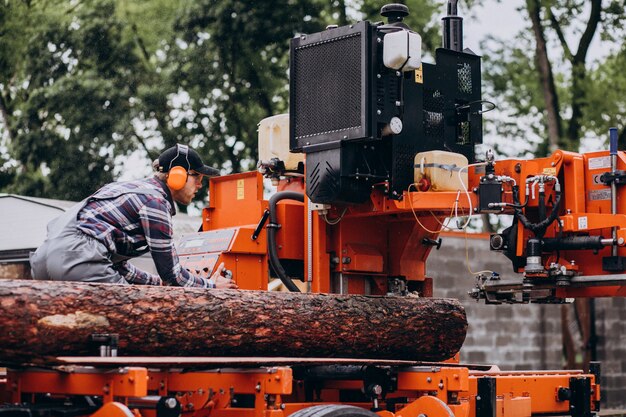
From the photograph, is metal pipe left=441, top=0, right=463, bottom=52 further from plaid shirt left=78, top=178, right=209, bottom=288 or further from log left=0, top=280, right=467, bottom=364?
plaid shirt left=78, top=178, right=209, bottom=288

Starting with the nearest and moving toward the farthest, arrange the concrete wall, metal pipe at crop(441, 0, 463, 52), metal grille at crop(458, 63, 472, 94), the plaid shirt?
1. the plaid shirt
2. metal grille at crop(458, 63, 472, 94)
3. metal pipe at crop(441, 0, 463, 52)
4. the concrete wall

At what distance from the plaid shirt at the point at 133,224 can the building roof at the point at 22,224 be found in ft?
18.1

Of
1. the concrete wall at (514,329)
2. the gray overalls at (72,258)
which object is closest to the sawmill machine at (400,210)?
the gray overalls at (72,258)

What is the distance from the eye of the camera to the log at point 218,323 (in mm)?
6676

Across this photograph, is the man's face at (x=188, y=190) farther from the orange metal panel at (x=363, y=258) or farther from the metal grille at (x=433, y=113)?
the metal grille at (x=433, y=113)

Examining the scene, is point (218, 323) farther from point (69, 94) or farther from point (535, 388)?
point (69, 94)

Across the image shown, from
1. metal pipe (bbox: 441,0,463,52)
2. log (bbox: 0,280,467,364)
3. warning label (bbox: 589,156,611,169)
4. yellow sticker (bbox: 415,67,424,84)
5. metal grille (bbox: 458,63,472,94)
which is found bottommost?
log (bbox: 0,280,467,364)

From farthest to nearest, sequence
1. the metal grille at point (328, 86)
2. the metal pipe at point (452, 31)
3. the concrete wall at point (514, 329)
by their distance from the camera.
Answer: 1. the concrete wall at point (514, 329)
2. the metal pipe at point (452, 31)
3. the metal grille at point (328, 86)

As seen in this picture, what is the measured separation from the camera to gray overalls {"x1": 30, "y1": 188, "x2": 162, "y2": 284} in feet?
24.5

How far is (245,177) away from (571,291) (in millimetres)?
2999

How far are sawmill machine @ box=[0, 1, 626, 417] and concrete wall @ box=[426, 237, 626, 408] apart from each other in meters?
7.73

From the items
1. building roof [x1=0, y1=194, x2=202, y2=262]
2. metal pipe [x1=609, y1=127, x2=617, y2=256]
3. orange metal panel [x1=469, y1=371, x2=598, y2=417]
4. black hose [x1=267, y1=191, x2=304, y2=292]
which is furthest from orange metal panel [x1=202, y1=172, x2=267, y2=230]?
building roof [x1=0, y1=194, x2=202, y2=262]

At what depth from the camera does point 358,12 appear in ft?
85.8

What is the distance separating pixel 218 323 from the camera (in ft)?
24.4
